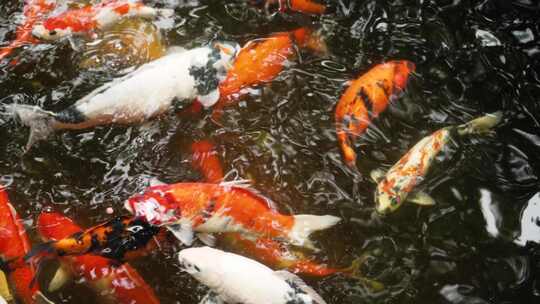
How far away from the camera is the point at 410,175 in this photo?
295 cm

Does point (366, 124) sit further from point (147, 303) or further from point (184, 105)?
point (147, 303)

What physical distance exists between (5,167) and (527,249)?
10.1 feet

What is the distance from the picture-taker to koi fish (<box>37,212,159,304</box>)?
8.54 ft

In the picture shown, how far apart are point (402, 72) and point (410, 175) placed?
2.65 ft

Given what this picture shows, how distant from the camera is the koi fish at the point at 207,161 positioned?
3.15 metres

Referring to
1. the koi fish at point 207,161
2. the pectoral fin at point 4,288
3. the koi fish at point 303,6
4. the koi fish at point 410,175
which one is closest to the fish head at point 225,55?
the koi fish at point 207,161

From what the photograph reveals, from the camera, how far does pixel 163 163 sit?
10.6 feet

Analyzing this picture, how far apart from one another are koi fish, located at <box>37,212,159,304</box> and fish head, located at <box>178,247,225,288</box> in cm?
22

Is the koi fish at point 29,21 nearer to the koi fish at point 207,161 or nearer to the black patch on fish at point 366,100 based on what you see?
the koi fish at point 207,161

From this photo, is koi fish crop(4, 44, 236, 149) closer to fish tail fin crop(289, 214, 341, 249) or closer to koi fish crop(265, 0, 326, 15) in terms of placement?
koi fish crop(265, 0, 326, 15)

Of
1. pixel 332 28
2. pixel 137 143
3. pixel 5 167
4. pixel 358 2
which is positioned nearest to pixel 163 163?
pixel 137 143

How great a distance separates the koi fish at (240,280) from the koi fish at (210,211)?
0.14m

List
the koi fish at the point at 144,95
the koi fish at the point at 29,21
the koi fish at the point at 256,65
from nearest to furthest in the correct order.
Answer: the koi fish at the point at 144,95 → the koi fish at the point at 256,65 → the koi fish at the point at 29,21

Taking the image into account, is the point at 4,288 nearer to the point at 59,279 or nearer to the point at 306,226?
the point at 59,279
